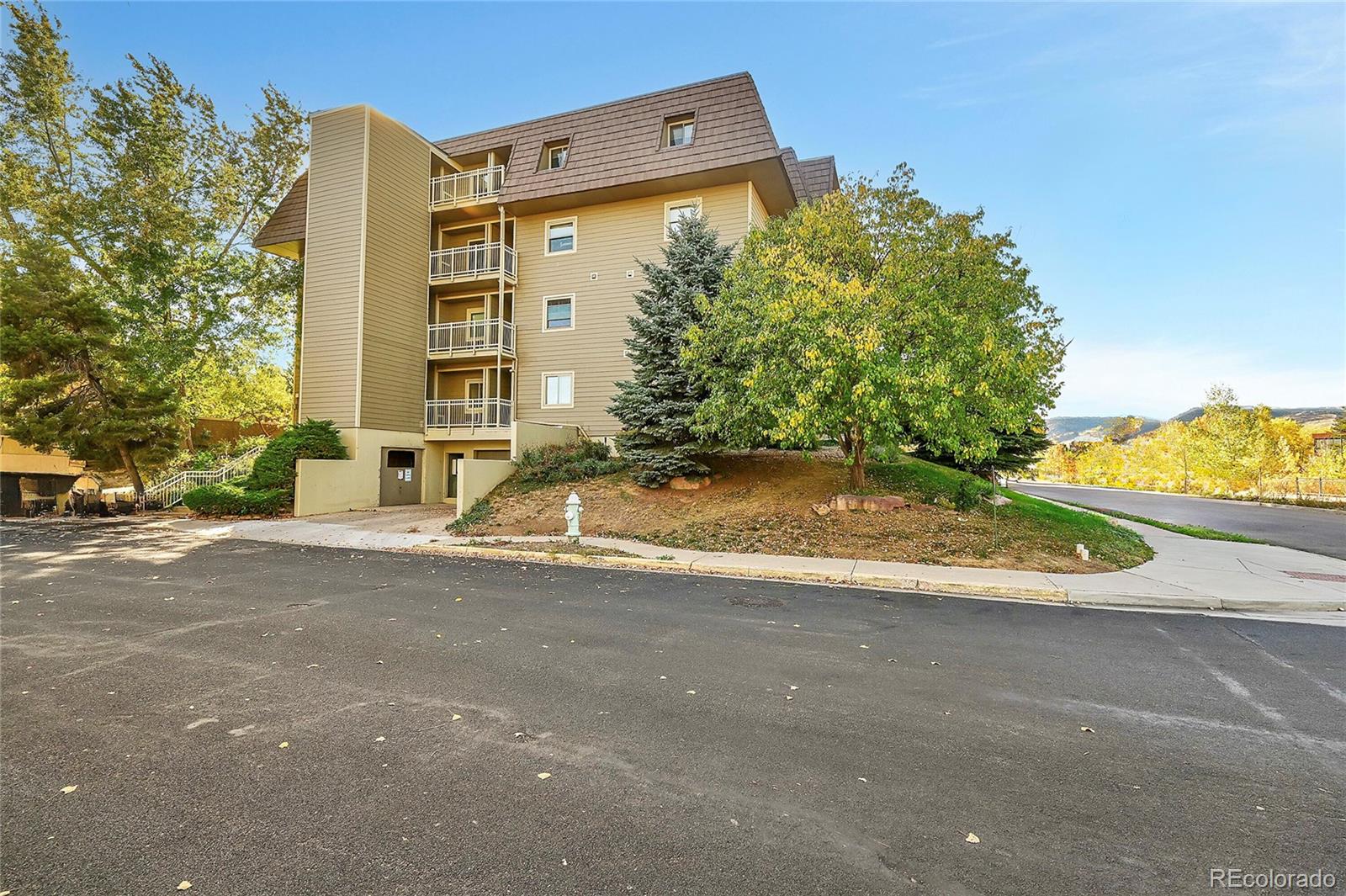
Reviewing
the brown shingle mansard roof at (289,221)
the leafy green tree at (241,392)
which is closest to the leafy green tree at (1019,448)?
the brown shingle mansard roof at (289,221)

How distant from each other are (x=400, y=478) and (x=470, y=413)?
3.49 metres

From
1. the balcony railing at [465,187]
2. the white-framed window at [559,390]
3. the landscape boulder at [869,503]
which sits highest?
the balcony railing at [465,187]

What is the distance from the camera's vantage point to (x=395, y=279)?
817 inches

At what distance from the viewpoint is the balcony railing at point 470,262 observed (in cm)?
2148

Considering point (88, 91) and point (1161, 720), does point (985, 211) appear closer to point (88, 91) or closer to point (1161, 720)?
point (1161, 720)

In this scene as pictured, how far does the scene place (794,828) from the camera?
107 inches

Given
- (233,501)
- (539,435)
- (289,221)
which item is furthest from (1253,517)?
(289,221)

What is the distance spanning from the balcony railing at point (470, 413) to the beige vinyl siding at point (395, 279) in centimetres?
51

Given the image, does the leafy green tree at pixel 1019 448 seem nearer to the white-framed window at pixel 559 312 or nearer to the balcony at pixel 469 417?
the white-framed window at pixel 559 312


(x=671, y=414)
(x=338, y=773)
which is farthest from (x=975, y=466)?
(x=338, y=773)

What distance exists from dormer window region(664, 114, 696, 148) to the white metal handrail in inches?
720

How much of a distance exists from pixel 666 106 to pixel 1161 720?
21.3 meters

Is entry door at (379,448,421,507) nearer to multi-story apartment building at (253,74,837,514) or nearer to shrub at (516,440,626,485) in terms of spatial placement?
multi-story apartment building at (253,74,837,514)

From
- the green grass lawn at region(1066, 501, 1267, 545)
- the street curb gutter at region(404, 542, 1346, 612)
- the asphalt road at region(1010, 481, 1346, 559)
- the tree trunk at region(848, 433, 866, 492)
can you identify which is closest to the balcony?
the street curb gutter at region(404, 542, 1346, 612)
